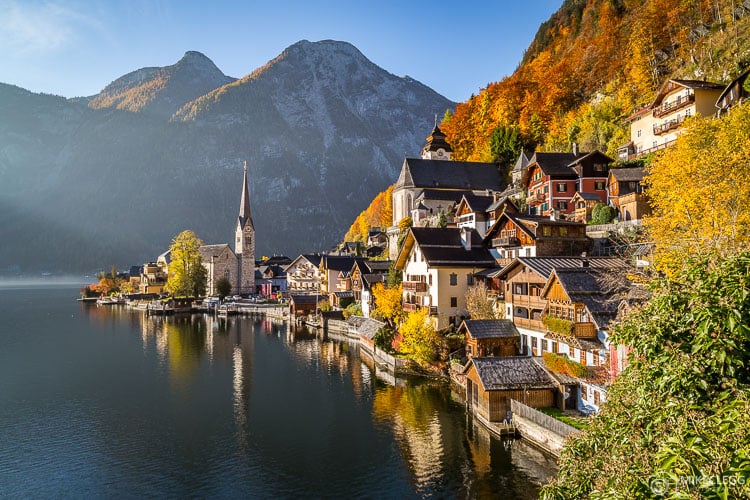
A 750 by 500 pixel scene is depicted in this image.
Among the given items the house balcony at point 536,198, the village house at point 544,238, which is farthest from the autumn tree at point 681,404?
the house balcony at point 536,198

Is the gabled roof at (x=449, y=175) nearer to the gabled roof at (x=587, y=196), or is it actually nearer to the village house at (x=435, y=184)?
the village house at (x=435, y=184)

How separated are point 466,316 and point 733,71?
42360mm

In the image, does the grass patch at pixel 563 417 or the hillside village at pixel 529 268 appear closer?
the grass patch at pixel 563 417

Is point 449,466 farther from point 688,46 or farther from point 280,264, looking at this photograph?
point 280,264

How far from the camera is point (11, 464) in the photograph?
91.1 feet

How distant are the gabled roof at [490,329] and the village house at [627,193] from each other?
63.5 ft

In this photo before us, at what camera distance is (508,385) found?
1220 inches

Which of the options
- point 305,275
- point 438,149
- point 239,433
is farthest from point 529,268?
point 305,275

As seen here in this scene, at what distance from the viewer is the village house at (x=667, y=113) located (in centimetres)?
5106

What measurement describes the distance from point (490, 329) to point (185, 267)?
313 ft

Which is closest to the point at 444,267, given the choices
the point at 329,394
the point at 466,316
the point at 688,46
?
the point at 466,316

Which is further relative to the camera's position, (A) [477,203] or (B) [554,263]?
(A) [477,203]

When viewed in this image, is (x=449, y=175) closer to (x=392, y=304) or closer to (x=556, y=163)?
(x=556, y=163)

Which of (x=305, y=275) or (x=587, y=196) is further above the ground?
(x=587, y=196)
